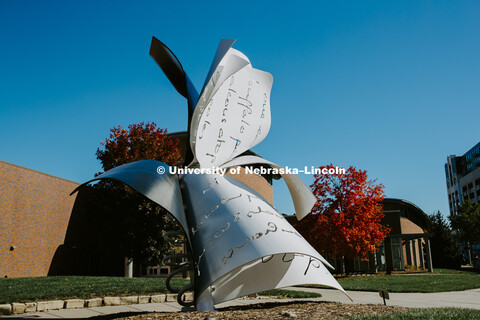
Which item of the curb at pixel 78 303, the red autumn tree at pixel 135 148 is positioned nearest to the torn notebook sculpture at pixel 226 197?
the curb at pixel 78 303

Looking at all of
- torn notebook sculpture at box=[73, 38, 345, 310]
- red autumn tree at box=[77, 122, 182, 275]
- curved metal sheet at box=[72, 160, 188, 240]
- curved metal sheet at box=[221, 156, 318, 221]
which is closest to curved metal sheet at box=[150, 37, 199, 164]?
torn notebook sculpture at box=[73, 38, 345, 310]

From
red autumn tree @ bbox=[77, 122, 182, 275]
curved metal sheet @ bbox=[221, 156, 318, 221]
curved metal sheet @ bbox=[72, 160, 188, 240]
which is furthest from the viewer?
red autumn tree @ bbox=[77, 122, 182, 275]

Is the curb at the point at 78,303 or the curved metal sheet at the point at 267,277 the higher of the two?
the curved metal sheet at the point at 267,277

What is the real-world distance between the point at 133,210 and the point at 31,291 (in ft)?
35.8

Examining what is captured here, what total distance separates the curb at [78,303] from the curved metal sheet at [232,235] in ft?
11.8

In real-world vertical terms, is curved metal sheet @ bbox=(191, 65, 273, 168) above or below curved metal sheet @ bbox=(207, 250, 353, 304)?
above

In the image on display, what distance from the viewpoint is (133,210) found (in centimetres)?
2139

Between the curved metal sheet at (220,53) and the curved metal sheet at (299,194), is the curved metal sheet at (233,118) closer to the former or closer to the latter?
the curved metal sheet at (220,53)

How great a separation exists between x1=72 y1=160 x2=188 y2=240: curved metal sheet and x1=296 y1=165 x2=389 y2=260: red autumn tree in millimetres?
17729

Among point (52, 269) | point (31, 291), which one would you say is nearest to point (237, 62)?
point (31, 291)

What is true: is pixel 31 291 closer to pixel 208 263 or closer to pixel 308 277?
pixel 208 263

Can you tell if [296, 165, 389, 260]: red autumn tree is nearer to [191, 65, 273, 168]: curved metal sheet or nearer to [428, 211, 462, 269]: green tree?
[191, 65, 273, 168]: curved metal sheet

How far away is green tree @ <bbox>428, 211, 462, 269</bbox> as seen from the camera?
47875mm

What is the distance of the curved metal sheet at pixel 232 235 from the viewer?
6.42 metres
